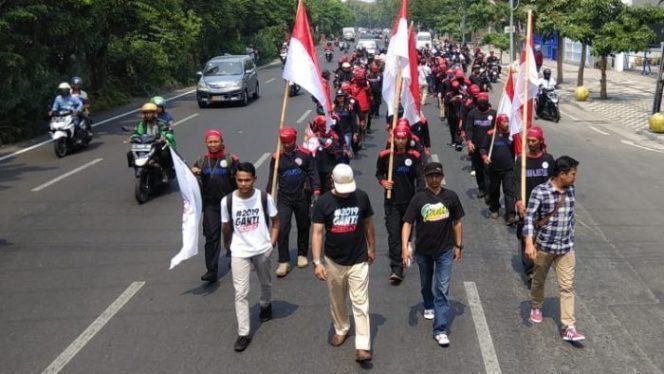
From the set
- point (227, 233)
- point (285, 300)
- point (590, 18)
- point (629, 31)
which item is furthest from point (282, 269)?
point (590, 18)

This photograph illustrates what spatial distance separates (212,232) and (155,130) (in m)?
4.61

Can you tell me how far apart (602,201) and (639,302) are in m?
4.36

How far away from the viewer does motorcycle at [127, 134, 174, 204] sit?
35.9ft

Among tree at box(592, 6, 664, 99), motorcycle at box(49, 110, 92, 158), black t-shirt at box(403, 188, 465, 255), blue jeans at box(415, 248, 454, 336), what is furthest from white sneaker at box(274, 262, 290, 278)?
tree at box(592, 6, 664, 99)

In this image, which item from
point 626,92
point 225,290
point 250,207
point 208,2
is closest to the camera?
point 250,207

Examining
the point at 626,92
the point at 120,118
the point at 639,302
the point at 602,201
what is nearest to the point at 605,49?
the point at 626,92

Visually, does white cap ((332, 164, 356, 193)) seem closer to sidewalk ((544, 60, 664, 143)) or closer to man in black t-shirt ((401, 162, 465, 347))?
man in black t-shirt ((401, 162, 465, 347))

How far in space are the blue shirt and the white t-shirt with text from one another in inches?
407

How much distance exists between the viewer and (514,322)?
6.38 m

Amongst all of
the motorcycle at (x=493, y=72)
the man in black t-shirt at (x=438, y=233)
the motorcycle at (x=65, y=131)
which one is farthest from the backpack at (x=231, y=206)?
the motorcycle at (x=493, y=72)

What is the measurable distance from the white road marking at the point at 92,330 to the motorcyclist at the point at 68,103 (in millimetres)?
8803

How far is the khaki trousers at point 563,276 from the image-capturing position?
5914mm

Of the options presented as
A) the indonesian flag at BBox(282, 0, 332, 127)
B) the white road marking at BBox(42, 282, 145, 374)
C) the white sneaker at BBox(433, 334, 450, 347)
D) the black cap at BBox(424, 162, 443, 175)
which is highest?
the indonesian flag at BBox(282, 0, 332, 127)

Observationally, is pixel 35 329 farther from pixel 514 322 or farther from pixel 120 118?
pixel 120 118
